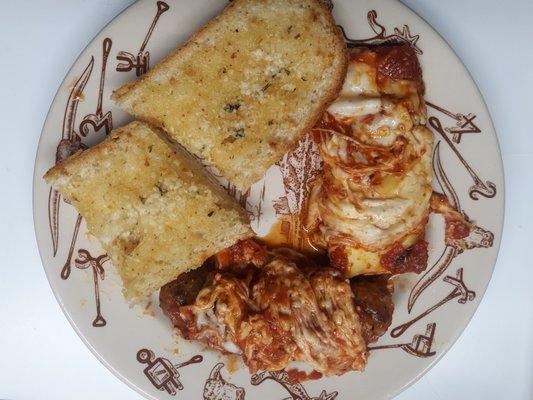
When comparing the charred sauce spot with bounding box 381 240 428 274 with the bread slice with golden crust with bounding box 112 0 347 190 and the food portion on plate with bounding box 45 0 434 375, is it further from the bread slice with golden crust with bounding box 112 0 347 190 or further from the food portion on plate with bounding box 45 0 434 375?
the bread slice with golden crust with bounding box 112 0 347 190

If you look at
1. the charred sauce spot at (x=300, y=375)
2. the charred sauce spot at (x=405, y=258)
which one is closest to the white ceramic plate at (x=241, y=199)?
the charred sauce spot at (x=300, y=375)

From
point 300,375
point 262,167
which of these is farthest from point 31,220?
point 300,375

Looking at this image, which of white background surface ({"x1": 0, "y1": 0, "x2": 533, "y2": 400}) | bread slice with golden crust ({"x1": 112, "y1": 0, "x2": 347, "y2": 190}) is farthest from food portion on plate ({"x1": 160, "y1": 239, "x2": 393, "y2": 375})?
white background surface ({"x1": 0, "y1": 0, "x2": 533, "y2": 400})

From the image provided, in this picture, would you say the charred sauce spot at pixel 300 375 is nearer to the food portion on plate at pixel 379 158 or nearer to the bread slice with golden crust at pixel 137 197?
the food portion on plate at pixel 379 158

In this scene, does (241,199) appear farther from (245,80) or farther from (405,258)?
(405,258)

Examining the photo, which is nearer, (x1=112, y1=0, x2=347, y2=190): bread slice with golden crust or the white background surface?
(x1=112, y1=0, x2=347, y2=190): bread slice with golden crust

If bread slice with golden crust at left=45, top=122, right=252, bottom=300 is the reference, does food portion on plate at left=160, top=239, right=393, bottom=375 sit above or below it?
below
